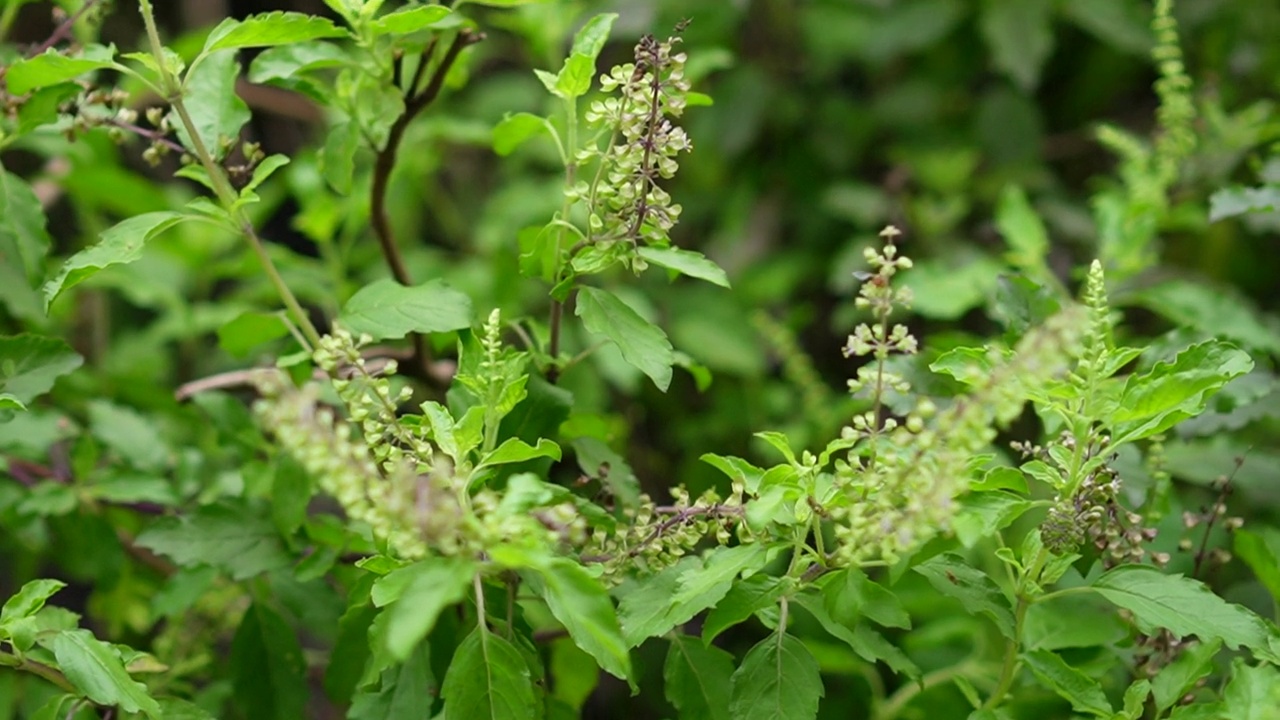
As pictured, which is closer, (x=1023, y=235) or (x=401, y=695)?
(x=401, y=695)

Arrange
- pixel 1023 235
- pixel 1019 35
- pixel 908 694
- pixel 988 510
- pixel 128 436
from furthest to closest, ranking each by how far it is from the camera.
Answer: pixel 1019 35
pixel 1023 235
pixel 128 436
pixel 908 694
pixel 988 510

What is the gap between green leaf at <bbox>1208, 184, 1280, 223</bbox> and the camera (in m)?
1.27

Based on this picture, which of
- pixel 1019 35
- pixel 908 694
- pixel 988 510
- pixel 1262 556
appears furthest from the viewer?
pixel 1019 35

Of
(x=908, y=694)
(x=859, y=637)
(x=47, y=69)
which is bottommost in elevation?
(x=908, y=694)

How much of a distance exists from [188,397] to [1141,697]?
1140 millimetres

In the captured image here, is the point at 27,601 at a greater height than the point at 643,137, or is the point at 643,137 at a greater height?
the point at 643,137

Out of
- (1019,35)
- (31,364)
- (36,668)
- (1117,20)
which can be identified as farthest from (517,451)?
(1117,20)

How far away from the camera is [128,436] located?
1476mm

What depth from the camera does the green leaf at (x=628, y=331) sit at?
97 centimetres

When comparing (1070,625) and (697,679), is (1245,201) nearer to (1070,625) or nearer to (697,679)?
(1070,625)

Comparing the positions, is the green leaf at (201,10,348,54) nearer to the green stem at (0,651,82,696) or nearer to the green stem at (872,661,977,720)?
the green stem at (0,651,82,696)

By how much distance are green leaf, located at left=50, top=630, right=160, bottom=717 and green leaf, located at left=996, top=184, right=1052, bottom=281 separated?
122 cm

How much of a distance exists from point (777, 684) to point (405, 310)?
0.49 metres

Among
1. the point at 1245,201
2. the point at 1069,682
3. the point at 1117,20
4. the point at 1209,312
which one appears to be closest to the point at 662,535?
the point at 1069,682
